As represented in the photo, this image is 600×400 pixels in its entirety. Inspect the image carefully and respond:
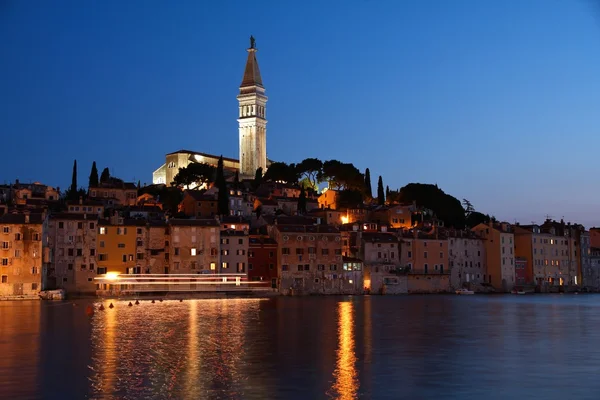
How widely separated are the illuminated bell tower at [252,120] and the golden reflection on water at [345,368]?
367 feet

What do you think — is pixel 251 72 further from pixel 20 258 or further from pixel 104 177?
pixel 20 258

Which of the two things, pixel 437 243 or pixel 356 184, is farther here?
pixel 356 184

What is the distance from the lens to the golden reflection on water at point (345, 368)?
19.0 m

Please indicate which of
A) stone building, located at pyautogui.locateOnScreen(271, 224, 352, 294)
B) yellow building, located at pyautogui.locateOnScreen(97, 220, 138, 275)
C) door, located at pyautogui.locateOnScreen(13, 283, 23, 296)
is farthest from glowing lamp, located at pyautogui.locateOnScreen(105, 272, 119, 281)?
stone building, located at pyautogui.locateOnScreen(271, 224, 352, 294)

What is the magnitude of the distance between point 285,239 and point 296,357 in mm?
50567

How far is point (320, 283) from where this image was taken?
78562 mm

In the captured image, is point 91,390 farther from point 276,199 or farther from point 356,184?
point 356,184

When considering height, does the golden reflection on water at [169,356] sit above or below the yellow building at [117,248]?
below

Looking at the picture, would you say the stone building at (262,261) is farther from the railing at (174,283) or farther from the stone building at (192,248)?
the stone building at (192,248)

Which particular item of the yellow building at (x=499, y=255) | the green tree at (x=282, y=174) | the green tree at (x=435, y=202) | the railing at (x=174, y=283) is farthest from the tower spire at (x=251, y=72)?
the railing at (x=174, y=283)

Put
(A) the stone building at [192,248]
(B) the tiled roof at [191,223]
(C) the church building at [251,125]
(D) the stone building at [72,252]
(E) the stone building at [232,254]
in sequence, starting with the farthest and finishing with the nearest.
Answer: (C) the church building at [251,125]
(E) the stone building at [232,254]
(B) the tiled roof at [191,223]
(A) the stone building at [192,248]
(D) the stone building at [72,252]

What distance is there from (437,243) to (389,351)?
60.9 m

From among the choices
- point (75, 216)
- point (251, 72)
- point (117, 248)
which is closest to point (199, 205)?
point (117, 248)

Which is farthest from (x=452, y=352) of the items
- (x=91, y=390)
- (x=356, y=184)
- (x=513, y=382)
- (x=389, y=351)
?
(x=356, y=184)
